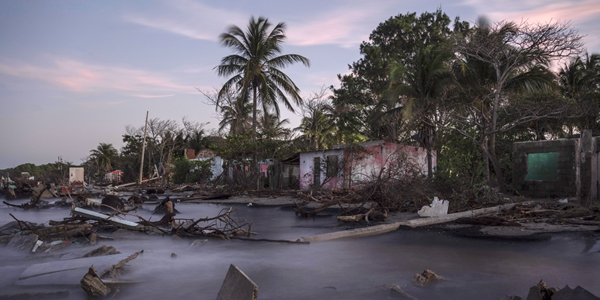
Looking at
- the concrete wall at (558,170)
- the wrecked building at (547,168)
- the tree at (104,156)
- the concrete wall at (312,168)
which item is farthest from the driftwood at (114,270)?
the tree at (104,156)

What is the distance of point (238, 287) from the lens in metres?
3.39

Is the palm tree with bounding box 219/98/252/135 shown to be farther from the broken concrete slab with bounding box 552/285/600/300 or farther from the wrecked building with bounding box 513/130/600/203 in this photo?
the broken concrete slab with bounding box 552/285/600/300

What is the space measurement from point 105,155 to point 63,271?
58215 millimetres

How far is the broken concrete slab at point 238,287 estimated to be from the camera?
3183 mm

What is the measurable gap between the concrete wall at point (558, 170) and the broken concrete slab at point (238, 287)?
16938 mm

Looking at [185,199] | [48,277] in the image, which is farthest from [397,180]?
[185,199]

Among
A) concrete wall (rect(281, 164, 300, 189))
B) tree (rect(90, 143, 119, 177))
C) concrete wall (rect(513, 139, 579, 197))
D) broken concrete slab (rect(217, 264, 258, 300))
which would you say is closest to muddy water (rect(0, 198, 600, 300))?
broken concrete slab (rect(217, 264, 258, 300))

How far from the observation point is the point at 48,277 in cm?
577

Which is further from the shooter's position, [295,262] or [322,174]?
[322,174]

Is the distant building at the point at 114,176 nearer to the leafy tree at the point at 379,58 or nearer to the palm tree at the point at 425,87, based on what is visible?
the leafy tree at the point at 379,58

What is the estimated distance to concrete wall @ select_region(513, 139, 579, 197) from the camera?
56.6 feet

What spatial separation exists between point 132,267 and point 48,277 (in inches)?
45.3

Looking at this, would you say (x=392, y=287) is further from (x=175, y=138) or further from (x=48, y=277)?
(x=175, y=138)

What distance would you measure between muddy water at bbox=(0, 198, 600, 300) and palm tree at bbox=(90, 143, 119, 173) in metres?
53.7
